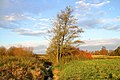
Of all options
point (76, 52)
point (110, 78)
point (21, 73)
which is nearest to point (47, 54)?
point (76, 52)

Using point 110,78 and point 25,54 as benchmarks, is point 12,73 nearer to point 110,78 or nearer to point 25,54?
point 110,78

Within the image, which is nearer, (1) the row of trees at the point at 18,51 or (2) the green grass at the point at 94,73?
(2) the green grass at the point at 94,73

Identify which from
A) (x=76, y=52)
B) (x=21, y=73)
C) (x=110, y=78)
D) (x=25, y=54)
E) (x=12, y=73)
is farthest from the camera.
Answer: (x=76, y=52)

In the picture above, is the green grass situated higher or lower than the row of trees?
lower

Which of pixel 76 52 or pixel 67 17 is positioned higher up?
pixel 67 17

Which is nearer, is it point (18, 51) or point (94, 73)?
point (94, 73)

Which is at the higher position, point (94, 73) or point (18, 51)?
point (18, 51)

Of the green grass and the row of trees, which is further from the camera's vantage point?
the row of trees

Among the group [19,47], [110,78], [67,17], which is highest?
[67,17]

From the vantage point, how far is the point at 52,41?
1956 inches

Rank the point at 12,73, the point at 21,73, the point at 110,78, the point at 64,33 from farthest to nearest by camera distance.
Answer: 1. the point at 64,33
2. the point at 21,73
3. the point at 12,73
4. the point at 110,78

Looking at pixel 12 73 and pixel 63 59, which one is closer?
pixel 12 73

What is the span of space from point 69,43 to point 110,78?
1282 inches

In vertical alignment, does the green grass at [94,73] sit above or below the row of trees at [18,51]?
below
